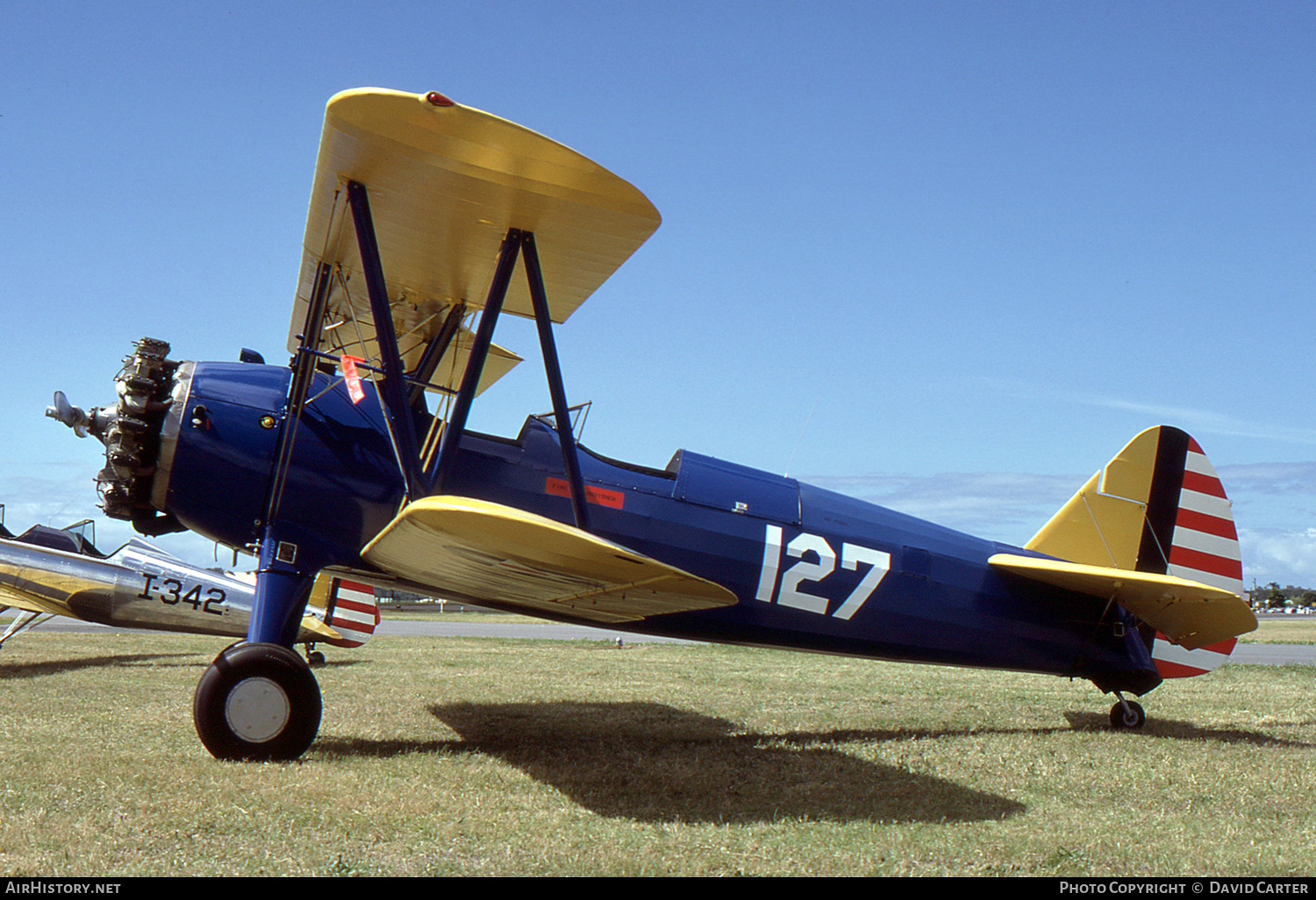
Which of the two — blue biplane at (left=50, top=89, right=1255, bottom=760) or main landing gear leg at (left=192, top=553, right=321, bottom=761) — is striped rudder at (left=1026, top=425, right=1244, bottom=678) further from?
main landing gear leg at (left=192, top=553, right=321, bottom=761)

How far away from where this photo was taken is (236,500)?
547 centimetres

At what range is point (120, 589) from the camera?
432 inches

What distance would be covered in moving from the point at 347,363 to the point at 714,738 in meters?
3.69

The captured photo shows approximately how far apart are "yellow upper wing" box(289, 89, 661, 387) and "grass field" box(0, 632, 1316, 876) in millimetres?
2819

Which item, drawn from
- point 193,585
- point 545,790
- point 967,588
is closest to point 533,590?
point 545,790

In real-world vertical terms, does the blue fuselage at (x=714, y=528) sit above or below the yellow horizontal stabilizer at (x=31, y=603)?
above

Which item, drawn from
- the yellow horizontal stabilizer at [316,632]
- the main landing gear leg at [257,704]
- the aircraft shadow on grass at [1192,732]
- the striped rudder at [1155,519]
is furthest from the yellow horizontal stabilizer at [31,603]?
the aircraft shadow on grass at [1192,732]

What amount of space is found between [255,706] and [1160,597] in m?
6.27

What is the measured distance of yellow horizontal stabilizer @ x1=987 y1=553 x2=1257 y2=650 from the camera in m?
6.32

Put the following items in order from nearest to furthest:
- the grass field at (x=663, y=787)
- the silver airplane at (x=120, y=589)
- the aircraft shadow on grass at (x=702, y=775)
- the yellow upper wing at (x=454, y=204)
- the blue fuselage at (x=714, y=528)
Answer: the grass field at (x=663, y=787) → the aircraft shadow on grass at (x=702, y=775) → the yellow upper wing at (x=454, y=204) → the blue fuselage at (x=714, y=528) → the silver airplane at (x=120, y=589)

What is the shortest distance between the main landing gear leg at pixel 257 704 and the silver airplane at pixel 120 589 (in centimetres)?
626

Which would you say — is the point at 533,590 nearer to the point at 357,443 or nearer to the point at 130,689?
the point at 357,443

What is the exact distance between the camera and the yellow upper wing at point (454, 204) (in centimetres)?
459

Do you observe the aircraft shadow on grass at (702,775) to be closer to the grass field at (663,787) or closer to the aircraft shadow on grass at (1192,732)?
the grass field at (663,787)
